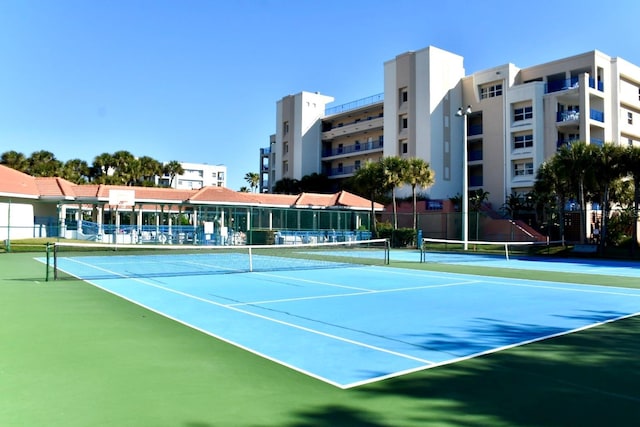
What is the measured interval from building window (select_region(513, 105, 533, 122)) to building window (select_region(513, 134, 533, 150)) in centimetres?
173

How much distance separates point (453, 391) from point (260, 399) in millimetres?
1885

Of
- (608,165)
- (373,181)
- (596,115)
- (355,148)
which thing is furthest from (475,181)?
(608,165)

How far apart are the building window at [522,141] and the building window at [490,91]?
510 centimetres

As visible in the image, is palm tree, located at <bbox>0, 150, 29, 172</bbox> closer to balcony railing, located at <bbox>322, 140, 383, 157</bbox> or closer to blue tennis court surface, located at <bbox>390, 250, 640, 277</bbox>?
balcony railing, located at <bbox>322, 140, 383, 157</bbox>

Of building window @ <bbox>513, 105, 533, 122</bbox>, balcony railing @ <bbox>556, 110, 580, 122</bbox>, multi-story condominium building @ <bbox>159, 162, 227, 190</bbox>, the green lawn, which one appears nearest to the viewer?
the green lawn

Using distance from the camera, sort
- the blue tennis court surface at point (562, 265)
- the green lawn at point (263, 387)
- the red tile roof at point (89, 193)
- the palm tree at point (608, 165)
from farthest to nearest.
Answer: the red tile roof at point (89, 193) < the palm tree at point (608, 165) < the blue tennis court surface at point (562, 265) < the green lawn at point (263, 387)

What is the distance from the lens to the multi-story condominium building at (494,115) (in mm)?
50219

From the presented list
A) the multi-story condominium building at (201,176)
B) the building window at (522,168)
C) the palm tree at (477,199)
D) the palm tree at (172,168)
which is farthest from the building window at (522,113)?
the multi-story condominium building at (201,176)

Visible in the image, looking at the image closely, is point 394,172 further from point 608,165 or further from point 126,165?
point 126,165

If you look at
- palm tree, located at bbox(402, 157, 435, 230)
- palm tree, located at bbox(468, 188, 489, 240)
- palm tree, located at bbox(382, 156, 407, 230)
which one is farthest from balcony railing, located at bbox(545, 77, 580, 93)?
palm tree, located at bbox(382, 156, 407, 230)

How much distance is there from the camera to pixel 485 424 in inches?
173

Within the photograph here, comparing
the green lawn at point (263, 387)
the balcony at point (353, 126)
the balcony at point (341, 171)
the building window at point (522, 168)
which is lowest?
the green lawn at point (263, 387)

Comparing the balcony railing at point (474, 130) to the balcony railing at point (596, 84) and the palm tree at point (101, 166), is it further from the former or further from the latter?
the palm tree at point (101, 166)

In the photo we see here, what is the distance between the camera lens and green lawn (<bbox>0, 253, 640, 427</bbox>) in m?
4.51
